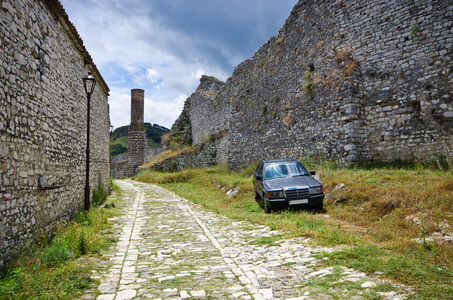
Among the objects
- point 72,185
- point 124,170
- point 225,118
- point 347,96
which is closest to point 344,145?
point 347,96

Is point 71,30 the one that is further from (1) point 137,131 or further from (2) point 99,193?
(1) point 137,131

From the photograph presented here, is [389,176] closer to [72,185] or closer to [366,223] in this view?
[366,223]

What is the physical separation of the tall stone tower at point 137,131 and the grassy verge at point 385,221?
74.5ft

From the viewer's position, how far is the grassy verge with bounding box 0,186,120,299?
3721 mm

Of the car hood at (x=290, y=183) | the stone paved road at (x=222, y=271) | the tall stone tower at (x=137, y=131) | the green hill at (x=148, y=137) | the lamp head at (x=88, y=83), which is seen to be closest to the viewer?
the stone paved road at (x=222, y=271)

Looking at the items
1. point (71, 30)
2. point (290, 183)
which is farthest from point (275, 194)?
point (71, 30)

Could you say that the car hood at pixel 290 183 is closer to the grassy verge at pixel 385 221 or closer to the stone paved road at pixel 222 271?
the grassy verge at pixel 385 221

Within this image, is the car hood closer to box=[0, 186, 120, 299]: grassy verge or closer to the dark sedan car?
→ the dark sedan car

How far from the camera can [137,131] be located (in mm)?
33281

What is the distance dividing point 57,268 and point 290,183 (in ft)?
21.6

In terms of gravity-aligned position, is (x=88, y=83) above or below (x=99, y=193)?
above

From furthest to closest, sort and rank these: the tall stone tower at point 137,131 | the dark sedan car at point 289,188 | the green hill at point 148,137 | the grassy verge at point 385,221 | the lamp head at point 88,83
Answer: the green hill at point 148,137 < the tall stone tower at point 137,131 < the lamp head at point 88,83 < the dark sedan car at point 289,188 < the grassy verge at point 385,221

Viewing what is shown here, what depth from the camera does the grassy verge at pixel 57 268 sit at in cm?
372

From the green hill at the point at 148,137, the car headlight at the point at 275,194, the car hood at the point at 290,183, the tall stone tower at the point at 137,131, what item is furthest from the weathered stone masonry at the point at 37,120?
the green hill at the point at 148,137
